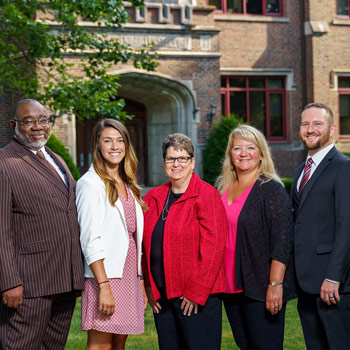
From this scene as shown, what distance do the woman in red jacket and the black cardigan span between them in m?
0.15

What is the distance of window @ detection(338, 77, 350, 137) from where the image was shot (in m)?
19.2

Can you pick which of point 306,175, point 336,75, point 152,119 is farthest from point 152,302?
point 336,75

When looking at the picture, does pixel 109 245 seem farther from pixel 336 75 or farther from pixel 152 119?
pixel 336 75

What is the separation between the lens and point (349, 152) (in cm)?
1898

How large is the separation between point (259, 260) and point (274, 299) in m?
0.26

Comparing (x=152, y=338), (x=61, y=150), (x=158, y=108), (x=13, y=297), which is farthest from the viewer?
(x=158, y=108)

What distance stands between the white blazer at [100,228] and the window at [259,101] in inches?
584

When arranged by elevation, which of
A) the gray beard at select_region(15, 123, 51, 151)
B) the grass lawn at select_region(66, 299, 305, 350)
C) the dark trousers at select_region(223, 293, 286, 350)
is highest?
the gray beard at select_region(15, 123, 51, 151)

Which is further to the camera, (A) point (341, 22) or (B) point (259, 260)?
(A) point (341, 22)

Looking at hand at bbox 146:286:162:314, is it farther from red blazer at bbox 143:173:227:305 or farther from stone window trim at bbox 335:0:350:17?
stone window trim at bbox 335:0:350:17

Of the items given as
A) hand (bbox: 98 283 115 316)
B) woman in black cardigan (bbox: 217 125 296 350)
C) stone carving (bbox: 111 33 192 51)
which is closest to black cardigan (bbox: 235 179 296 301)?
woman in black cardigan (bbox: 217 125 296 350)

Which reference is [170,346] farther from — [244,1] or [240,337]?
[244,1]

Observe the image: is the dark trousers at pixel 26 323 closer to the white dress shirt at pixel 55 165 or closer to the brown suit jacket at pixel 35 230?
the brown suit jacket at pixel 35 230

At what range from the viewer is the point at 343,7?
19.1m
